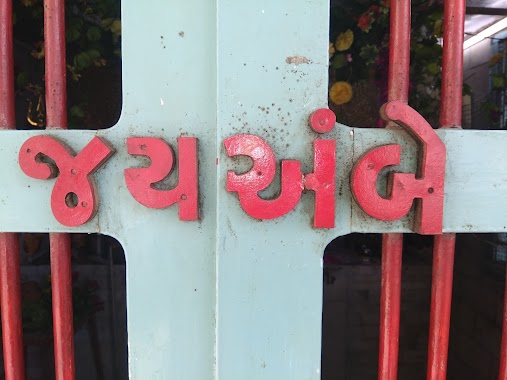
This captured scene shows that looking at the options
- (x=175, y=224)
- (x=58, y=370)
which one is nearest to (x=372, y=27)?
(x=175, y=224)

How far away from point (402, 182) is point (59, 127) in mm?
1232

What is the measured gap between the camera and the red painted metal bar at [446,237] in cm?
152

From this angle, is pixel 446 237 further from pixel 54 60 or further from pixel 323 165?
pixel 54 60

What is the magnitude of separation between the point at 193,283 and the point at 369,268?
2.33m

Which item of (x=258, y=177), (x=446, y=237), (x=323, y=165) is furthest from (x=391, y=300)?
(x=258, y=177)

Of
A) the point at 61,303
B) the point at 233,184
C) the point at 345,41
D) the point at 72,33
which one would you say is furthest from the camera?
the point at 345,41

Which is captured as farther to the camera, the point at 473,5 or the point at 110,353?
the point at 110,353

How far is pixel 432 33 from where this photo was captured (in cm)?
276

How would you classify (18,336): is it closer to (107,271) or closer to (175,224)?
(175,224)

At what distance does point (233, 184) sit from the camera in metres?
1.45

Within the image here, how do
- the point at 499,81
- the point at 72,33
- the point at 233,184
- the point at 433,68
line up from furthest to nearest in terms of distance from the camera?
the point at 499,81, the point at 433,68, the point at 72,33, the point at 233,184

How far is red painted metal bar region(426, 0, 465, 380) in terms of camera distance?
1.52m

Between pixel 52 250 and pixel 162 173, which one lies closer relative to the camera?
pixel 162 173

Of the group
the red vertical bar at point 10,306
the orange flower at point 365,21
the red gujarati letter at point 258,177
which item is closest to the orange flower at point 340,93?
the orange flower at point 365,21
